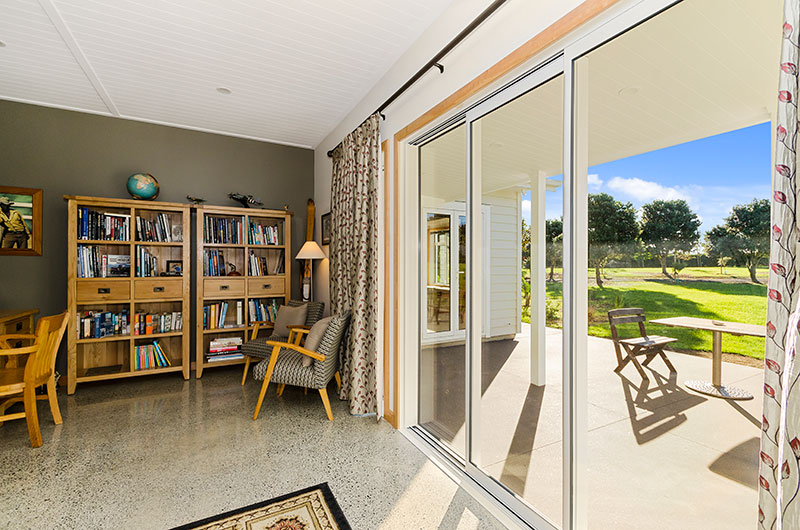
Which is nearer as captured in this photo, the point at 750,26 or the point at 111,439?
the point at 750,26

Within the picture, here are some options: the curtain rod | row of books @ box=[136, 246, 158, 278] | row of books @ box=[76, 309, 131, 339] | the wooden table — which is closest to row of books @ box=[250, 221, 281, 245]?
row of books @ box=[136, 246, 158, 278]

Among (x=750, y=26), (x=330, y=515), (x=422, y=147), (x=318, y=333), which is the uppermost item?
(x=422, y=147)

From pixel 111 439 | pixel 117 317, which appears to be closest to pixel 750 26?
pixel 111 439

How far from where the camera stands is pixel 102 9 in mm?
2365

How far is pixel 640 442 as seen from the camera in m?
1.42

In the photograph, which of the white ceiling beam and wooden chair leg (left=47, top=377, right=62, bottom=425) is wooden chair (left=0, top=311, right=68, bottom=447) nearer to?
wooden chair leg (left=47, top=377, right=62, bottom=425)

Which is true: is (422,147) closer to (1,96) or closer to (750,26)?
(750,26)

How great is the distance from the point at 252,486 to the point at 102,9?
299 cm

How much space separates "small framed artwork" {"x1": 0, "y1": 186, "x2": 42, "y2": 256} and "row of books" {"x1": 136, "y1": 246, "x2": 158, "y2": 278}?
2.79ft

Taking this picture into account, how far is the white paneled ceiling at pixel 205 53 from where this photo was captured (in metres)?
2.38

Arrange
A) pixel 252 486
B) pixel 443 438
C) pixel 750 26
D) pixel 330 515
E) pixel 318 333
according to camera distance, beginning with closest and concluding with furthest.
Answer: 1. pixel 750 26
2. pixel 330 515
3. pixel 252 486
4. pixel 443 438
5. pixel 318 333

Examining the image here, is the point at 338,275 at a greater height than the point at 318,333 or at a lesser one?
greater

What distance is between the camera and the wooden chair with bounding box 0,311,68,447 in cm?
261

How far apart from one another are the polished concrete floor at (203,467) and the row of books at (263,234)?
186 cm
